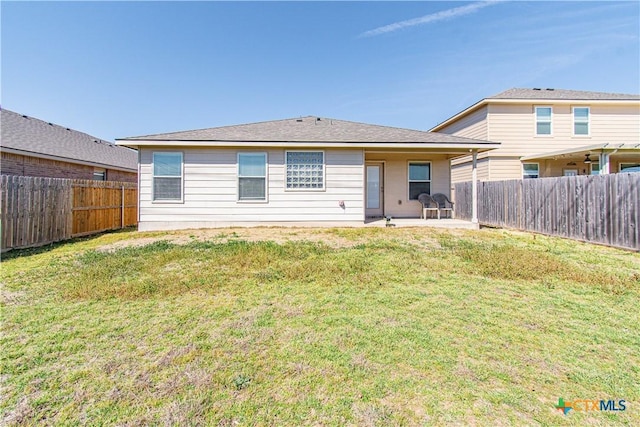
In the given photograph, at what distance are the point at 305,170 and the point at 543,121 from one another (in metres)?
11.8

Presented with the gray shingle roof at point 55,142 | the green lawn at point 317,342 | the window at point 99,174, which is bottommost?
the green lawn at point 317,342

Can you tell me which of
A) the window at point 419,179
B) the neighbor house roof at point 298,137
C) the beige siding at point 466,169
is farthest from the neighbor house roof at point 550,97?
the neighbor house roof at point 298,137

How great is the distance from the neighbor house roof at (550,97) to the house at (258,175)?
4.92 meters

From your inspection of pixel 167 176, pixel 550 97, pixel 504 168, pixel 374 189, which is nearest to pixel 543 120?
pixel 550 97

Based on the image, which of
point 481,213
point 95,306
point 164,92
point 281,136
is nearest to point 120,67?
point 164,92

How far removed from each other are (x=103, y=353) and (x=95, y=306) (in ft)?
4.13

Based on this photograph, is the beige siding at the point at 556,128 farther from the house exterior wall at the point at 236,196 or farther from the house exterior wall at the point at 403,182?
the house exterior wall at the point at 236,196

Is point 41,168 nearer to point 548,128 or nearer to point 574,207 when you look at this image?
point 574,207

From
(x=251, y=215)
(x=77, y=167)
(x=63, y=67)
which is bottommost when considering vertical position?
(x=251, y=215)

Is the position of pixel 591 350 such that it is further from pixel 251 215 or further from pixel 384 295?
pixel 251 215

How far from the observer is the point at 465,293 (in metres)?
3.84

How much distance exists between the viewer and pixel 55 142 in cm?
1302

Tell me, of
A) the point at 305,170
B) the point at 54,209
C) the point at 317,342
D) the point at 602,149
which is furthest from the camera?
the point at 602,149

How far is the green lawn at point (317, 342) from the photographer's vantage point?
1788mm
